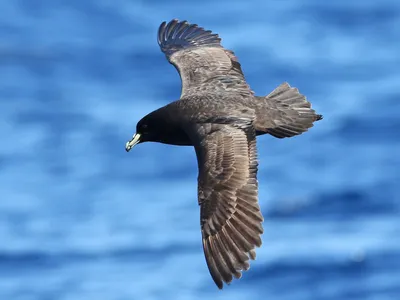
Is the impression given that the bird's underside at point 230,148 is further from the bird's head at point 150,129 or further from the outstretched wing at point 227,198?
the bird's head at point 150,129

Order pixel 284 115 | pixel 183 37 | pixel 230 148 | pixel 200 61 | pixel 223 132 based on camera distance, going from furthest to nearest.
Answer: pixel 183 37, pixel 200 61, pixel 284 115, pixel 223 132, pixel 230 148

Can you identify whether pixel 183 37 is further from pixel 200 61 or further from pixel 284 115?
pixel 284 115

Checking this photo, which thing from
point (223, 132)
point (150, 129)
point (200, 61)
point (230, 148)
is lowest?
point (230, 148)

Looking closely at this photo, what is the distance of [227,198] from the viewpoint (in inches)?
450

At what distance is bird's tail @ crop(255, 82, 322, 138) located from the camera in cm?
1248

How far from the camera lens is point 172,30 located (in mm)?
14891

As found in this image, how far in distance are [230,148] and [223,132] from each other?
0.22m

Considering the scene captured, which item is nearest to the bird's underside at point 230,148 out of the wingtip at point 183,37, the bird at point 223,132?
the bird at point 223,132

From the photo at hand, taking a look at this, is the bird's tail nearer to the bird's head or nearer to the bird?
the bird

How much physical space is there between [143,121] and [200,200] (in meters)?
1.60

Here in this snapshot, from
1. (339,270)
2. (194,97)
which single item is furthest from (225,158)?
(339,270)

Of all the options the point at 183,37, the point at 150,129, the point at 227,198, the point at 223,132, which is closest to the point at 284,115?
the point at 223,132

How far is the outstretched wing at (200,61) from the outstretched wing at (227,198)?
116 cm

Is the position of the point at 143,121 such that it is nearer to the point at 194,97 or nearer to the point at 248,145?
the point at 194,97
